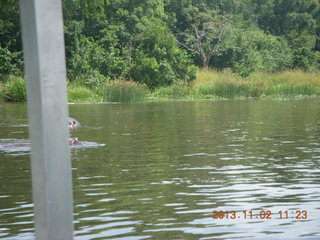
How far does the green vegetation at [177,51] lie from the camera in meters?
39.7

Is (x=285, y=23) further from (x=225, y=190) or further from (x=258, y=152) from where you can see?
(x=225, y=190)

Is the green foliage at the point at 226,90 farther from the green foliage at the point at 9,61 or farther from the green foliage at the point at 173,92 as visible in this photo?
the green foliage at the point at 9,61

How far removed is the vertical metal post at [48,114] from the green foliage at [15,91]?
31.1 m

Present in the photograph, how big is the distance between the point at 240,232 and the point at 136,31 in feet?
130

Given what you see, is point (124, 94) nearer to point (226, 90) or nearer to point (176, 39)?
point (226, 90)

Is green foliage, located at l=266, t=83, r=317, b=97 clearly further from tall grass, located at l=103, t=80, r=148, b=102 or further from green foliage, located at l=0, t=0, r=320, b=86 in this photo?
tall grass, located at l=103, t=80, r=148, b=102

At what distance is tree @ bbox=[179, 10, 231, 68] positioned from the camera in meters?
50.8

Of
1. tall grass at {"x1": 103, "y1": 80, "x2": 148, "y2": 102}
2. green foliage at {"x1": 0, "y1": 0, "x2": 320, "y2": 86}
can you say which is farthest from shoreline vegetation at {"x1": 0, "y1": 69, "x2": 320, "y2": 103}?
green foliage at {"x1": 0, "y1": 0, "x2": 320, "y2": 86}

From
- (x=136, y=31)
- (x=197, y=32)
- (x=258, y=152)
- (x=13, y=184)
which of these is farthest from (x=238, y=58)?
(x=13, y=184)

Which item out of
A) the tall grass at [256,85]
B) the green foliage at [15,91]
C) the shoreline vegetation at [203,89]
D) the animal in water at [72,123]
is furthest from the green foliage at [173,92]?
the animal in water at [72,123]

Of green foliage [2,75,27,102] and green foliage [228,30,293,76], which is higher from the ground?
green foliage [228,30,293,76]

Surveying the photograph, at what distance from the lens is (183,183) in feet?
30.9

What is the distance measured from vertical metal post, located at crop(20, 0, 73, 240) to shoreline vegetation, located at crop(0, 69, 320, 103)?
30714mm

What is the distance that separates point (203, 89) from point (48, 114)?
38269 millimetres
